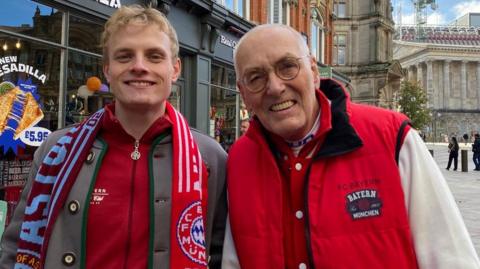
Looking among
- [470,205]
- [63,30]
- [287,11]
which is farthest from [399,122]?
[287,11]

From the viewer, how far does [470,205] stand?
36.8 ft

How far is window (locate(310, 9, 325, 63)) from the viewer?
2054cm

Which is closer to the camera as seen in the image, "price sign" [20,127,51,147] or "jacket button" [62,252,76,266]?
Result: "jacket button" [62,252,76,266]

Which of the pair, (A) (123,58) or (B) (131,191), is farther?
(A) (123,58)

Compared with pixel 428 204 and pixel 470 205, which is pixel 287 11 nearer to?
pixel 470 205

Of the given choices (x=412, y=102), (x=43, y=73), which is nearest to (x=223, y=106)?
(x=43, y=73)

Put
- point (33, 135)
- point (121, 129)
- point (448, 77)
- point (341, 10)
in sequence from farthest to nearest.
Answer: point (448, 77), point (341, 10), point (33, 135), point (121, 129)

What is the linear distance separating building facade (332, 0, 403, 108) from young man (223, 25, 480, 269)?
33.8 meters

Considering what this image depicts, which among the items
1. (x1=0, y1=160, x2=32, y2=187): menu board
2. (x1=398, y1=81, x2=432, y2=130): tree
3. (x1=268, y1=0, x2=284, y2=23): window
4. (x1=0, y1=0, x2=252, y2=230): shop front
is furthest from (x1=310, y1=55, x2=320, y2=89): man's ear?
(x1=398, y1=81, x2=432, y2=130): tree

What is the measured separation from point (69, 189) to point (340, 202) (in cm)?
132

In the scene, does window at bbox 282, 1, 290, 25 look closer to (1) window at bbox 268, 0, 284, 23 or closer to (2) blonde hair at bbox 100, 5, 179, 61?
(1) window at bbox 268, 0, 284, 23

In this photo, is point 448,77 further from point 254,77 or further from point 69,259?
point 69,259

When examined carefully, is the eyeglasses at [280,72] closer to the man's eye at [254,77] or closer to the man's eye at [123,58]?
the man's eye at [254,77]

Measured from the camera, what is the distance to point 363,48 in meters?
36.1
